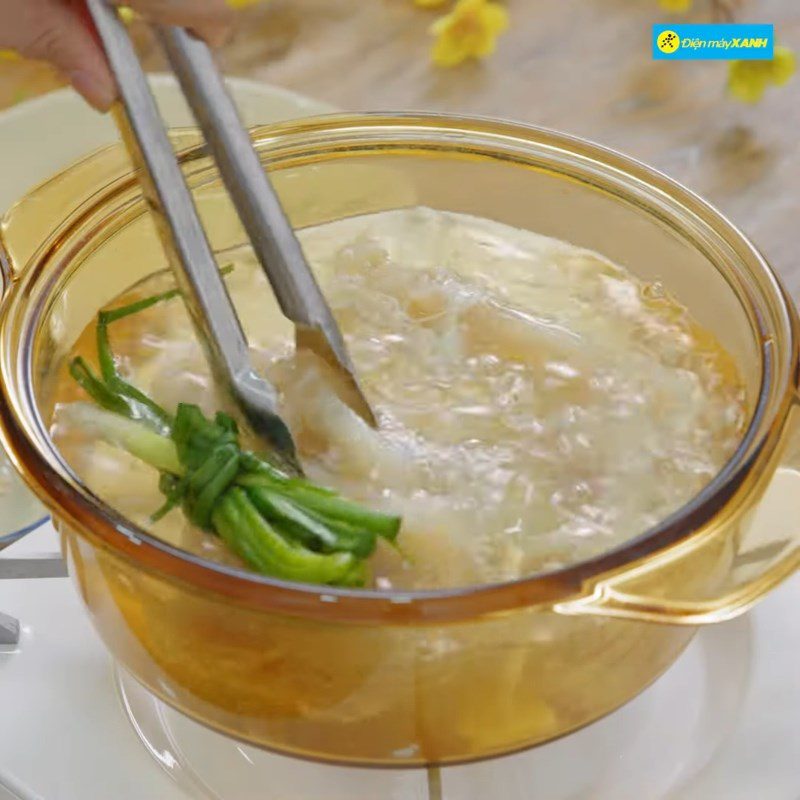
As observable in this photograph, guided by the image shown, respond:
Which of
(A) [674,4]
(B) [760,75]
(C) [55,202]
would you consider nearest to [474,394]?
(C) [55,202]

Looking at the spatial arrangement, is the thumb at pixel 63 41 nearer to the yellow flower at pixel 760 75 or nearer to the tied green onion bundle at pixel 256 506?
the tied green onion bundle at pixel 256 506

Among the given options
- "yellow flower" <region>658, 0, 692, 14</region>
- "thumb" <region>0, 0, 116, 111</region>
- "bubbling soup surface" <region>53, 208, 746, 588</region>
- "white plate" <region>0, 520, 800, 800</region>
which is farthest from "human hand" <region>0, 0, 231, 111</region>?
"yellow flower" <region>658, 0, 692, 14</region>

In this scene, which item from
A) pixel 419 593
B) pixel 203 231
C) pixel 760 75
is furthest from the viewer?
pixel 760 75

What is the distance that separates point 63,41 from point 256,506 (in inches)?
10.3

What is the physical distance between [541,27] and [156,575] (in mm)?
1080

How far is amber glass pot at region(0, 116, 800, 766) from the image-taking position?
0.44 metres

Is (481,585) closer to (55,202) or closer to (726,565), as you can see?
(726,565)

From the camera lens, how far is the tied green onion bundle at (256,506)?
19.0 inches

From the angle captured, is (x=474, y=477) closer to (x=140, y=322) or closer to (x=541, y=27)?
(x=140, y=322)

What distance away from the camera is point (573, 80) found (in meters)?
1.30

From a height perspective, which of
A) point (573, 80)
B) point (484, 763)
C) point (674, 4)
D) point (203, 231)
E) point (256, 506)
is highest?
point (674, 4)

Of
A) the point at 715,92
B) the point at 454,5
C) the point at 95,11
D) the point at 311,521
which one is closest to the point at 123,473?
the point at 311,521

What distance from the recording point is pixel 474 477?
553 mm

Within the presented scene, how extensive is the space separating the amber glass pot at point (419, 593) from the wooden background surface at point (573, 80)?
501 millimetres
